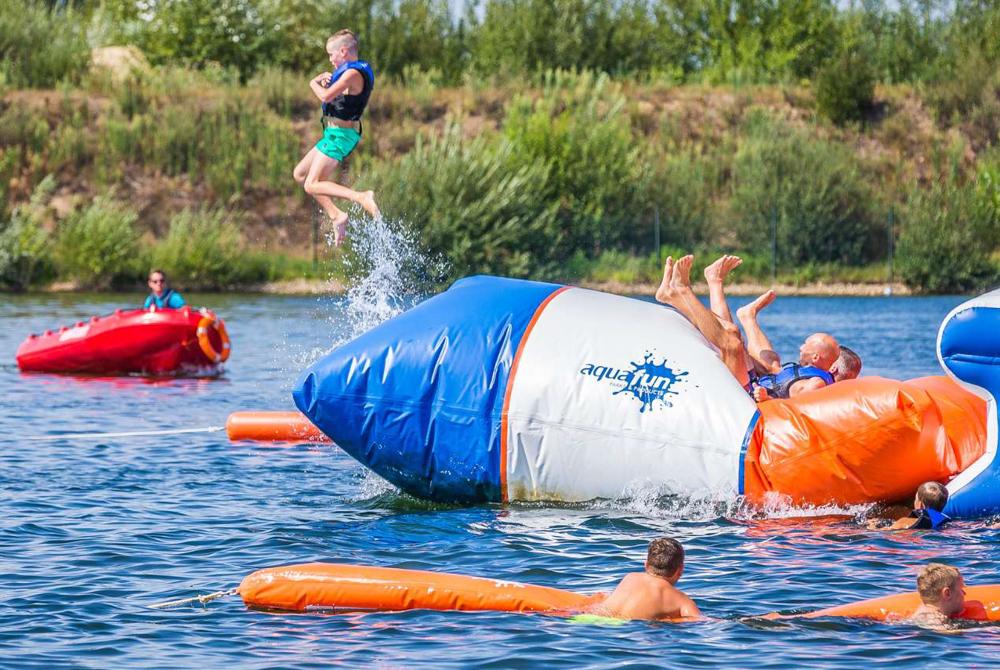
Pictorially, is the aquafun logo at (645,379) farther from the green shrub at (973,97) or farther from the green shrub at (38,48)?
the green shrub at (38,48)

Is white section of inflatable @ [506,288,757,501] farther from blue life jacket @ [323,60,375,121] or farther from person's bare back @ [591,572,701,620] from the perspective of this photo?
blue life jacket @ [323,60,375,121]

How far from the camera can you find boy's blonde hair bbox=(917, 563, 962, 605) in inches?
323

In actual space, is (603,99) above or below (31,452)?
above

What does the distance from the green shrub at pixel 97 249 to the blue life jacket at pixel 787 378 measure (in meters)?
30.3

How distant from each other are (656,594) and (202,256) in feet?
109

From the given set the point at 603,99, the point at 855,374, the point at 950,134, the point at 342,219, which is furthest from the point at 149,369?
the point at 950,134

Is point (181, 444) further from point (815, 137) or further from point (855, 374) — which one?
point (815, 137)

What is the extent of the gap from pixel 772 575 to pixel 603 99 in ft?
136

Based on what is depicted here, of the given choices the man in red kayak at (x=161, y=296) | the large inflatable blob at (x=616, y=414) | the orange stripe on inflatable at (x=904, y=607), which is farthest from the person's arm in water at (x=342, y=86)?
the man in red kayak at (x=161, y=296)

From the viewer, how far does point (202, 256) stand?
4044cm

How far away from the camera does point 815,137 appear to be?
49.2m

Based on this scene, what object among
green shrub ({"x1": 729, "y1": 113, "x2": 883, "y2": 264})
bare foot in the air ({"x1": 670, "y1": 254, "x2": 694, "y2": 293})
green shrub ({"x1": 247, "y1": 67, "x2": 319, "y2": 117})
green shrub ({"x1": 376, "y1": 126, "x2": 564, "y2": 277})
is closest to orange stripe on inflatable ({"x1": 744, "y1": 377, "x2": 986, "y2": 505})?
bare foot in the air ({"x1": 670, "y1": 254, "x2": 694, "y2": 293})

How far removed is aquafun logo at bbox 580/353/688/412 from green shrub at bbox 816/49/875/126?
136 feet

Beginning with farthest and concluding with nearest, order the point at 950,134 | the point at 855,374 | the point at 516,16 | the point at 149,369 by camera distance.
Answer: the point at 516,16
the point at 950,134
the point at 149,369
the point at 855,374
